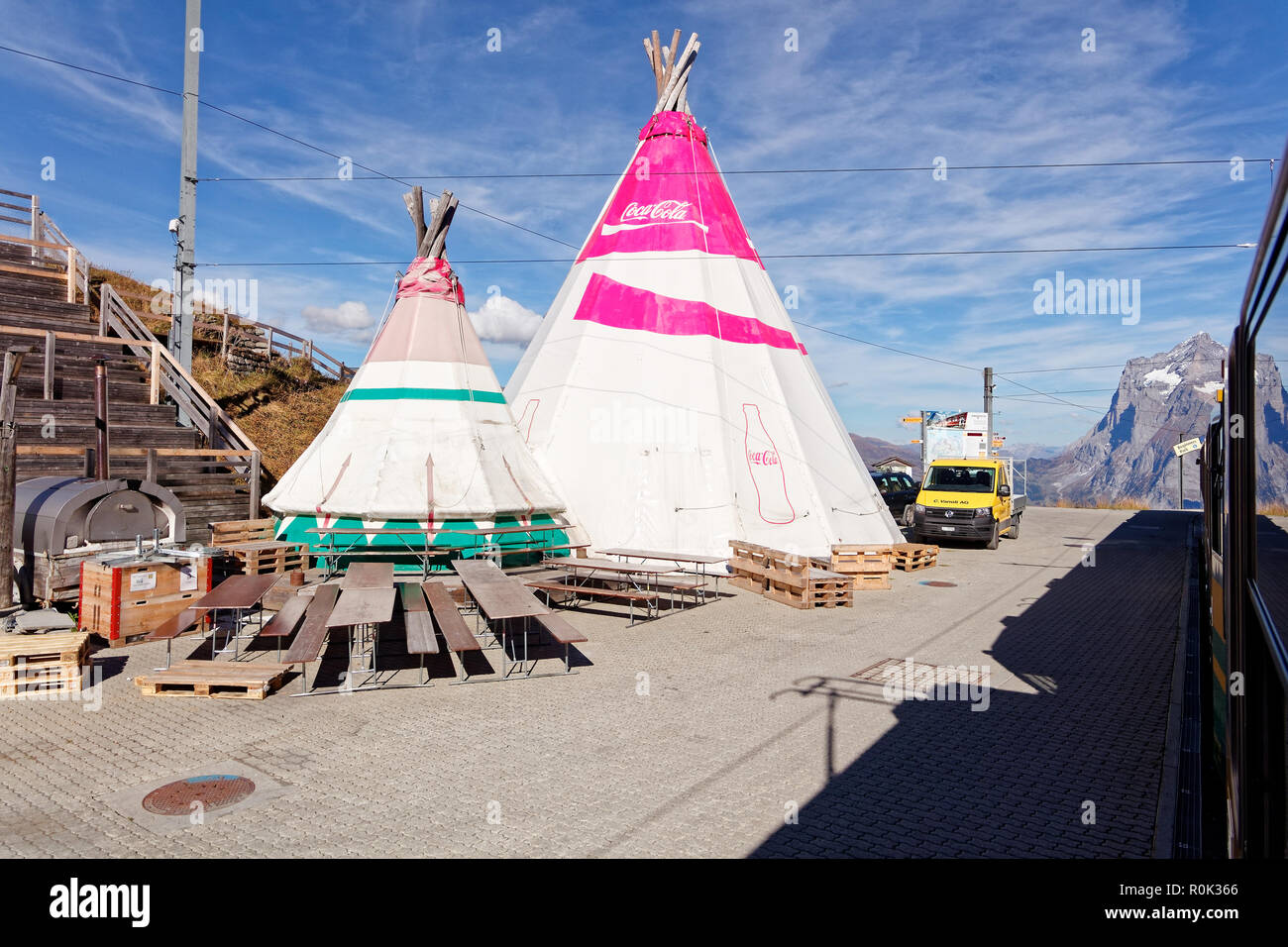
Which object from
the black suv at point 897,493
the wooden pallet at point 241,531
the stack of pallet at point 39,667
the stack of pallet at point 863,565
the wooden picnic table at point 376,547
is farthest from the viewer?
the black suv at point 897,493

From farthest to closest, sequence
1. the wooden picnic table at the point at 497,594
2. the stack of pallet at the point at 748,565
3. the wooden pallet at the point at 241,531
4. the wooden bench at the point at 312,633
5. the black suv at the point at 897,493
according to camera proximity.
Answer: the black suv at the point at 897,493, the wooden pallet at the point at 241,531, the stack of pallet at the point at 748,565, the wooden picnic table at the point at 497,594, the wooden bench at the point at 312,633

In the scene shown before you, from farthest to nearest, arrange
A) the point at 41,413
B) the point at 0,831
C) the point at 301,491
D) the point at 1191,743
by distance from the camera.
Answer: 1. the point at 41,413
2. the point at 301,491
3. the point at 1191,743
4. the point at 0,831

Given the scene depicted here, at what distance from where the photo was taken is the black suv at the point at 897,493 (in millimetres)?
27344

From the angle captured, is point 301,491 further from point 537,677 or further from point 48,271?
point 48,271

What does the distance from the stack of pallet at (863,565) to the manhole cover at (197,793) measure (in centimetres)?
1133

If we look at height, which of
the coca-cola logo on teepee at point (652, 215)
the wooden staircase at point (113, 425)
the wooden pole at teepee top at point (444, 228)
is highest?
the coca-cola logo on teepee at point (652, 215)

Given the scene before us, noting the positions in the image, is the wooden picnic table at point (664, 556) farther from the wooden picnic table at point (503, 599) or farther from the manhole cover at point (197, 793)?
the manhole cover at point (197, 793)

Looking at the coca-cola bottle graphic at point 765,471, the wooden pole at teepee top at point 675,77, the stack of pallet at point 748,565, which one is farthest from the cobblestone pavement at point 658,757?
the wooden pole at teepee top at point 675,77
